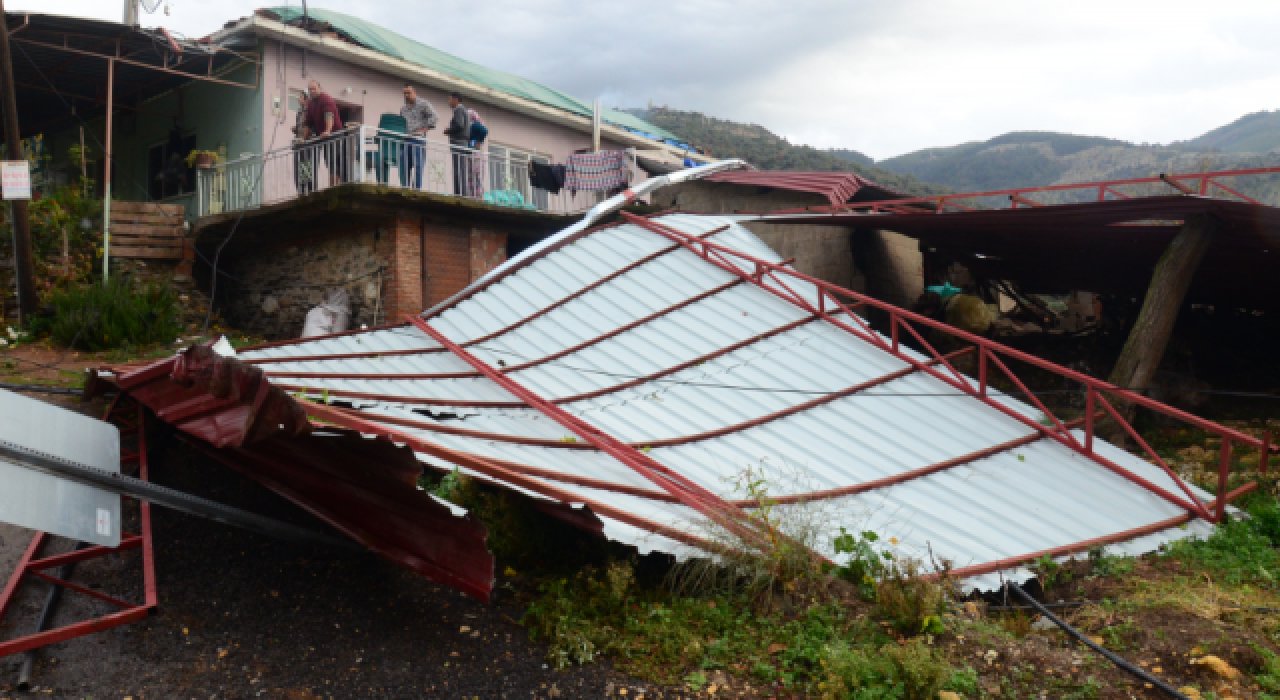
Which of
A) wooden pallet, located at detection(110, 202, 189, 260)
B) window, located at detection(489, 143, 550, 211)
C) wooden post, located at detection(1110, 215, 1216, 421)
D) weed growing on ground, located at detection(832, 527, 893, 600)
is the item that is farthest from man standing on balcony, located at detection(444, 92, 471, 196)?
weed growing on ground, located at detection(832, 527, 893, 600)

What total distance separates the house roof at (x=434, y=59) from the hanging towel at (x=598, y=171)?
4132mm

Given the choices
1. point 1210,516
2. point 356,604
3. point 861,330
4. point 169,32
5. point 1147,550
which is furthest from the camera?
point 169,32

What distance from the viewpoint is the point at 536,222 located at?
14516 mm

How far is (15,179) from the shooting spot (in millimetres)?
10234

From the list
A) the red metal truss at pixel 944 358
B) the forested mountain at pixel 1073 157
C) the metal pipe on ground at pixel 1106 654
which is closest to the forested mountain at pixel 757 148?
the forested mountain at pixel 1073 157

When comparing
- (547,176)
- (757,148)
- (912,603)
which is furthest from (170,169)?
(757,148)

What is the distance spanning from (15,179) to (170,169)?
17.5 feet

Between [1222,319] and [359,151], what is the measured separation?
12.4 meters

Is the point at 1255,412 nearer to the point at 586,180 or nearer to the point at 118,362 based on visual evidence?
the point at 586,180

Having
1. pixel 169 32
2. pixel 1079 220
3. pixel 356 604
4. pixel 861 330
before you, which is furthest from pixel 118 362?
pixel 1079 220

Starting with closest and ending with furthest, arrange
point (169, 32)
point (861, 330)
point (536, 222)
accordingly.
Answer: point (861, 330), point (169, 32), point (536, 222)

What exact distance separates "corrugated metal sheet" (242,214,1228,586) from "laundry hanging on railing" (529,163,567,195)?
10.2 ft

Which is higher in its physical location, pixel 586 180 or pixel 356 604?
pixel 586 180

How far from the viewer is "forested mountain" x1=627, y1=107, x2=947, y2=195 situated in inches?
1590
